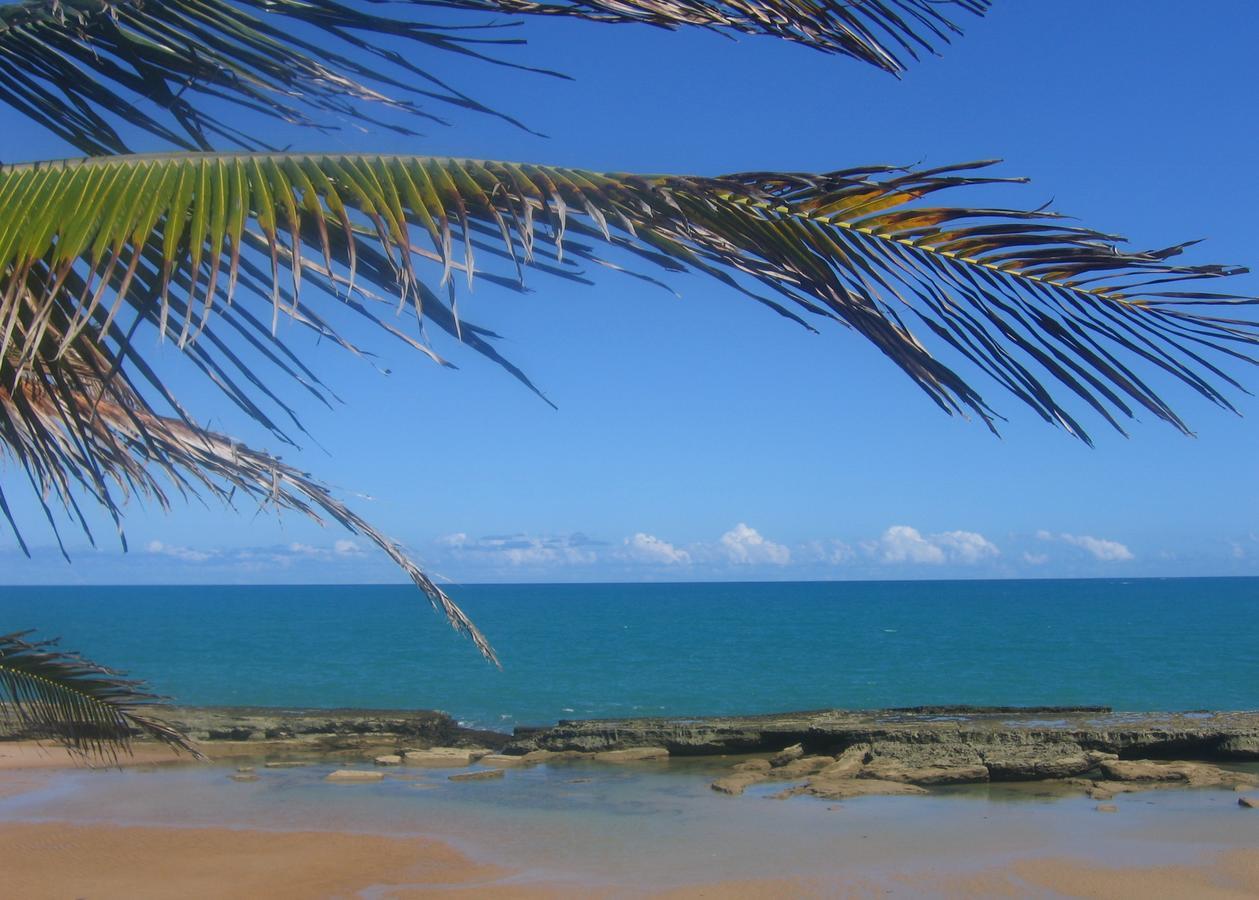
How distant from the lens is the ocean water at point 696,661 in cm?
3272

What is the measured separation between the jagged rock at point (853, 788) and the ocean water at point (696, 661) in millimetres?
12157

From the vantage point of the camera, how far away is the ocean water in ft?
107

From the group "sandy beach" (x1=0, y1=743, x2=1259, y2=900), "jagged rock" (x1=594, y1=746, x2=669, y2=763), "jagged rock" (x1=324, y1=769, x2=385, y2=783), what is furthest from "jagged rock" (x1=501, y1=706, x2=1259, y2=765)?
"jagged rock" (x1=324, y1=769, x2=385, y2=783)

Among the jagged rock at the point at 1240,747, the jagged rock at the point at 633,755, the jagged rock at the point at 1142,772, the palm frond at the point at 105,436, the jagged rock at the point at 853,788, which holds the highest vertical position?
the palm frond at the point at 105,436

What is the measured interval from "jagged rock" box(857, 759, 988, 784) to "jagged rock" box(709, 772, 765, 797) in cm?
137

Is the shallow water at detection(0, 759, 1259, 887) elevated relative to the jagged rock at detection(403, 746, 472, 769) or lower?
elevated

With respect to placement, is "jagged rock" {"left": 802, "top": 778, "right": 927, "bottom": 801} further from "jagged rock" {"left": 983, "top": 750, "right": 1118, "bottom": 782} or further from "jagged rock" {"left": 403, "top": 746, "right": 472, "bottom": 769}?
"jagged rock" {"left": 403, "top": 746, "right": 472, "bottom": 769}

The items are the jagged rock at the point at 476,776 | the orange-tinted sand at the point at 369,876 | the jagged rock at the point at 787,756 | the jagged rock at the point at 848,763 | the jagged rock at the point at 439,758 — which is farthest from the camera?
the jagged rock at the point at 439,758

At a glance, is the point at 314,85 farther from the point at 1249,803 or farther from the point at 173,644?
the point at 173,644

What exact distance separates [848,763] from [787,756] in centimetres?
128

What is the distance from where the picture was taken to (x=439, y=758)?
17.0m

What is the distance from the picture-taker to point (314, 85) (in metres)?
2.27

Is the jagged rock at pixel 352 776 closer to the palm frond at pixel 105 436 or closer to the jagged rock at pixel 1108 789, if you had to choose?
the jagged rock at pixel 1108 789

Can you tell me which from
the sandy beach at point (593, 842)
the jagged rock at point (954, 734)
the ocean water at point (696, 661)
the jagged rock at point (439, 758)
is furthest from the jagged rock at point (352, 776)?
the ocean water at point (696, 661)
